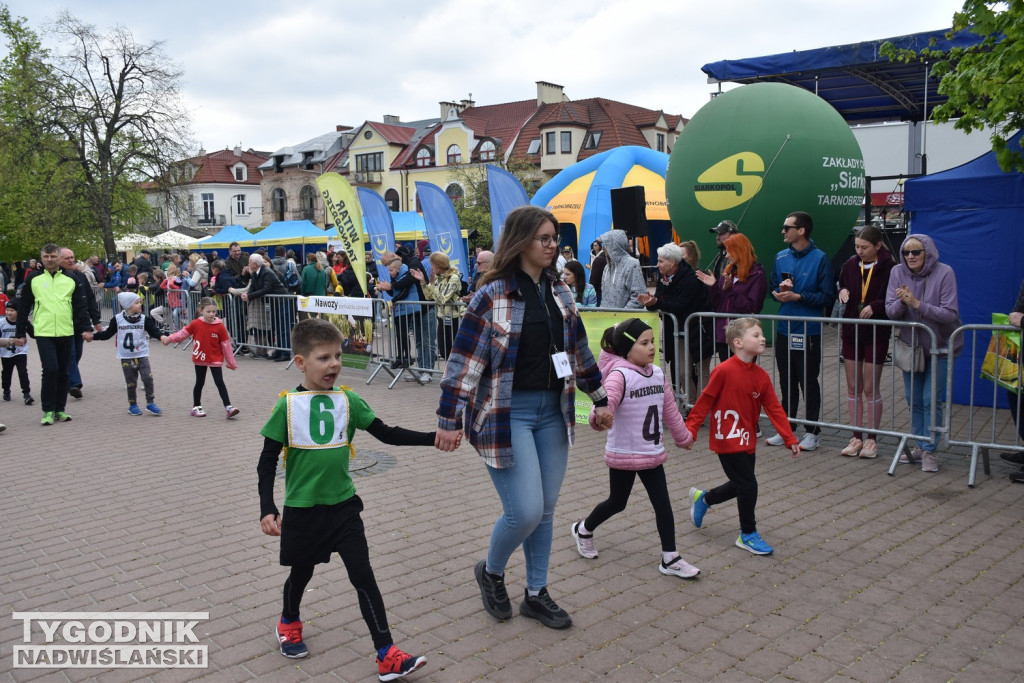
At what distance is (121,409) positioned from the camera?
10.5 metres

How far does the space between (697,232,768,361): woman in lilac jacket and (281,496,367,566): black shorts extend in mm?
5311

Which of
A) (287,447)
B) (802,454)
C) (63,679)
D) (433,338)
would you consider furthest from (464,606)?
(433,338)

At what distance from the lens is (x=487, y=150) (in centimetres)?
6347

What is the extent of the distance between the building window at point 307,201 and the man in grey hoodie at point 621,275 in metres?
72.5

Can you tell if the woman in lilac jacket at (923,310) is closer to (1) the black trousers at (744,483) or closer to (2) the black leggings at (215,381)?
(1) the black trousers at (744,483)

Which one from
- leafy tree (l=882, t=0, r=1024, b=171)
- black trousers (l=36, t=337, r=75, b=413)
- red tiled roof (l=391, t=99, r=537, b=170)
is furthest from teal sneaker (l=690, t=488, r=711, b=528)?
red tiled roof (l=391, t=99, r=537, b=170)

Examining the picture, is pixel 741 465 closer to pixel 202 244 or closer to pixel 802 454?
pixel 802 454

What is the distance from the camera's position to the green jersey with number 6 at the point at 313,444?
12.1 feet

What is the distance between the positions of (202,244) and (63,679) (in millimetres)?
33951

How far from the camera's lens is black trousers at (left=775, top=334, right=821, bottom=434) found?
7.72 meters

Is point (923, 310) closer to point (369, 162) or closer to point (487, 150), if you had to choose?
point (487, 150)

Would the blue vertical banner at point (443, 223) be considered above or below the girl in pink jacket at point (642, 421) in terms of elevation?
above

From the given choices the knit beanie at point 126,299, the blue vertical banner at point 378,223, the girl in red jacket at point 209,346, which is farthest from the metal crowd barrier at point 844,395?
the blue vertical banner at point 378,223

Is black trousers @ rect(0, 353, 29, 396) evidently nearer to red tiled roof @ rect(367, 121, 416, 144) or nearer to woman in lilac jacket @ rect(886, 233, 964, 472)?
woman in lilac jacket @ rect(886, 233, 964, 472)
